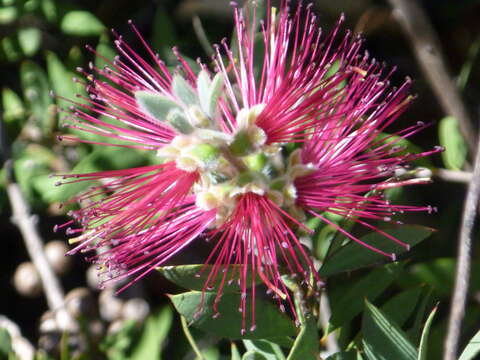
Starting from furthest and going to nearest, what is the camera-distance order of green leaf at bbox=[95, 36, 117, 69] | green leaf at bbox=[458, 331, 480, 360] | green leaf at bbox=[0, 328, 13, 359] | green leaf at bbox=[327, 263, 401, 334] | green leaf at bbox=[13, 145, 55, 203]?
green leaf at bbox=[13, 145, 55, 203]
green leaf at bbox=[95, 36, 117, 69]
green leaf at bbox=[0, 328, 13, 359]
green leaf at bbox=[327, 263, 401, 334]
green leaf at bbox=[458, 331, 480, 360]

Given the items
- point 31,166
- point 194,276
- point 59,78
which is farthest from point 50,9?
point 194,276

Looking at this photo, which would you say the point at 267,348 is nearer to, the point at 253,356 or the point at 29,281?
the point at 253,356

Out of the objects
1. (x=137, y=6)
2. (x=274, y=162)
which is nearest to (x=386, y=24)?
(x=137, y=6)

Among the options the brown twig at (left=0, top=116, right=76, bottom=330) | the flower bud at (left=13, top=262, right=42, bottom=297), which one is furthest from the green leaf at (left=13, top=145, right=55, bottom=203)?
the flower bud at (left=13, top=262, right=42, bottom=297)

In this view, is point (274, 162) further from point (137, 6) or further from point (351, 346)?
point (137, 6)

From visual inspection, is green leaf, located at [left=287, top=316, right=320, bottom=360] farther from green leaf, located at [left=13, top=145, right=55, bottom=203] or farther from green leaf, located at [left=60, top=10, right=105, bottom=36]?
green leaf, located at [left=60, top=10, right=105, bottom=36]

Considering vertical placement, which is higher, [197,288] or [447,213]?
[197,288]
